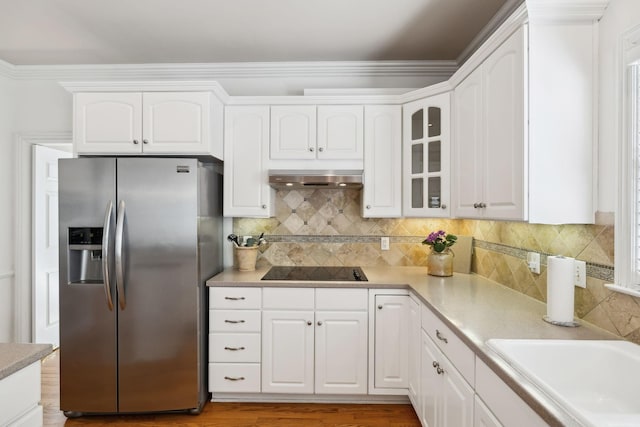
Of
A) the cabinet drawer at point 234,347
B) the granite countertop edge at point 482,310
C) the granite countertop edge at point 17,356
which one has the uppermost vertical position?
the granite countertop edge at point 17,356

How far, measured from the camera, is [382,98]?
2.73 meters

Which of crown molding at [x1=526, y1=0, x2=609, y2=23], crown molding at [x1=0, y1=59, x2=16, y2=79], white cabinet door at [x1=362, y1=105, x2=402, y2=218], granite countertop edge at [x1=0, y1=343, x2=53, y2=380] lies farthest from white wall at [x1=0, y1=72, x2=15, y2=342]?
crown molding at [x1=526, y1=0, x2=609, y2=23]

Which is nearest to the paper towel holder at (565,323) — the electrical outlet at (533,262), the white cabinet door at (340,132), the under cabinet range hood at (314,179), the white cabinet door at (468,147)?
the electrical outlet at (533,262)

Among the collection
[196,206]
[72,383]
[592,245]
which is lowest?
[72,383]

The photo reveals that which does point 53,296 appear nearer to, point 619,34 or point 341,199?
point 341,199

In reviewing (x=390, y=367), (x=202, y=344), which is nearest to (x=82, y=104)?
(x=202, y=344)

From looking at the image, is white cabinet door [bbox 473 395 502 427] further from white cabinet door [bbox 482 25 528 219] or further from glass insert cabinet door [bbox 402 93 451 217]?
glass insert cabinet door [bbox 402 93 451 217]

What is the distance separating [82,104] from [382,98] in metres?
2.17

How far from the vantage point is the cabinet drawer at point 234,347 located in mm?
2465

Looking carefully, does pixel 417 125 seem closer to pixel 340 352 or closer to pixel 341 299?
pixel 341 299

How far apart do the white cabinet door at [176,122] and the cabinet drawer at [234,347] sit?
132 centimetres

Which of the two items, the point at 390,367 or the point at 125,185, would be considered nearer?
the point at 125,185

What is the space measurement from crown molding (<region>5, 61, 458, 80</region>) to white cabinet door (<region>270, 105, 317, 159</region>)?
1.73 feet

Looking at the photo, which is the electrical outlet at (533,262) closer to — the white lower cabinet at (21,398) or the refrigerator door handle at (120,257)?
the white lower cabinet at (21,398)
